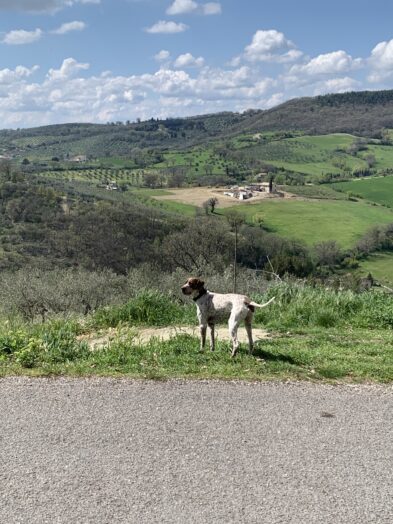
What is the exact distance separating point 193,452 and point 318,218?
311ft

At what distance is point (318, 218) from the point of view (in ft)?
319

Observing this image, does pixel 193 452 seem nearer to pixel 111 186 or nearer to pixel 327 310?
pixel 327 310

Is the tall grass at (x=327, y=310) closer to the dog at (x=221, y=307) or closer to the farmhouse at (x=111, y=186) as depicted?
the dog at (x=221, y=307)

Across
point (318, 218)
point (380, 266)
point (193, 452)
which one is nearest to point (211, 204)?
point (318, 218)

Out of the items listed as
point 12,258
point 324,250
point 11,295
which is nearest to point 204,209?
point 324,250

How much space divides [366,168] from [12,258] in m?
132

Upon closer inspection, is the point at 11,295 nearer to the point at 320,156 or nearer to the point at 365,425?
the point at 365,425

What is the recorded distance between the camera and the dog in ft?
28.6

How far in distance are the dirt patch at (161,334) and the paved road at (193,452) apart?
250cm

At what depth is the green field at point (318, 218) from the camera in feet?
286

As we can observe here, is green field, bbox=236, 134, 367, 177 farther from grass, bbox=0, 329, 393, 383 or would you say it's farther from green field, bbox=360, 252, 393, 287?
grass, bbox=0, 329, 393, 383

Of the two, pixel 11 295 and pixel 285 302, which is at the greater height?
pixel 285 302

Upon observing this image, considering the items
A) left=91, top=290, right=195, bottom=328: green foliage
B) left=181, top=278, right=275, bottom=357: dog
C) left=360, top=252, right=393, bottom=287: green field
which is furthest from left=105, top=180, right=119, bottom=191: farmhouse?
left=181, top=278, right=275, bottom=357: dog

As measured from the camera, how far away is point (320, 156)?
182125 mm
